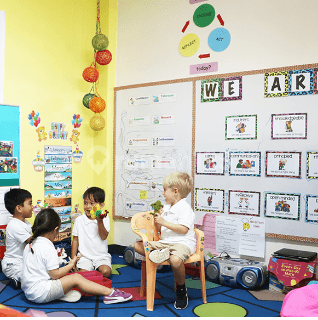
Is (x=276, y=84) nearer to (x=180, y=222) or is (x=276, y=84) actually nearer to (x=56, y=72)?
(x=180, y=222)

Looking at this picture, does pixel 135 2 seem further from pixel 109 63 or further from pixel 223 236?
pixel 223 236

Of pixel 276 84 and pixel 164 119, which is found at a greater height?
pixel 276 84

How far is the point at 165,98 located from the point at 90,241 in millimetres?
1538

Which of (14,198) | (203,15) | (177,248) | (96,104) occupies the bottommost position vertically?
(177,248)

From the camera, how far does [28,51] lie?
3129mm

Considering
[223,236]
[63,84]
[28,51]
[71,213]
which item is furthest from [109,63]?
[223,236]

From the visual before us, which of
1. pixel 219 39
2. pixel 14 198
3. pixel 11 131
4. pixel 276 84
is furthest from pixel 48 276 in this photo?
pixel 219 39

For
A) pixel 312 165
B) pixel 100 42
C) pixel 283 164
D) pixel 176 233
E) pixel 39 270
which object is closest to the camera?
pixel 39 270

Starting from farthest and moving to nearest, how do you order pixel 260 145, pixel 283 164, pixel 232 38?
pixel 232 38 < pixel 260 145 < pixel 283 164

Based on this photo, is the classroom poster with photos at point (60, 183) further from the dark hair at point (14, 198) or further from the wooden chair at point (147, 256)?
the wooden chair at point (147, 256)

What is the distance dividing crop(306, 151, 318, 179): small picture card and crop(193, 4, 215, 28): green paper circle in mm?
1512

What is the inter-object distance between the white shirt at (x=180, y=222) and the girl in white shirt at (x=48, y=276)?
20.3 inches

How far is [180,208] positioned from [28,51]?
6.59 ft

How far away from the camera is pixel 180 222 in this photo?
2.40 meters
